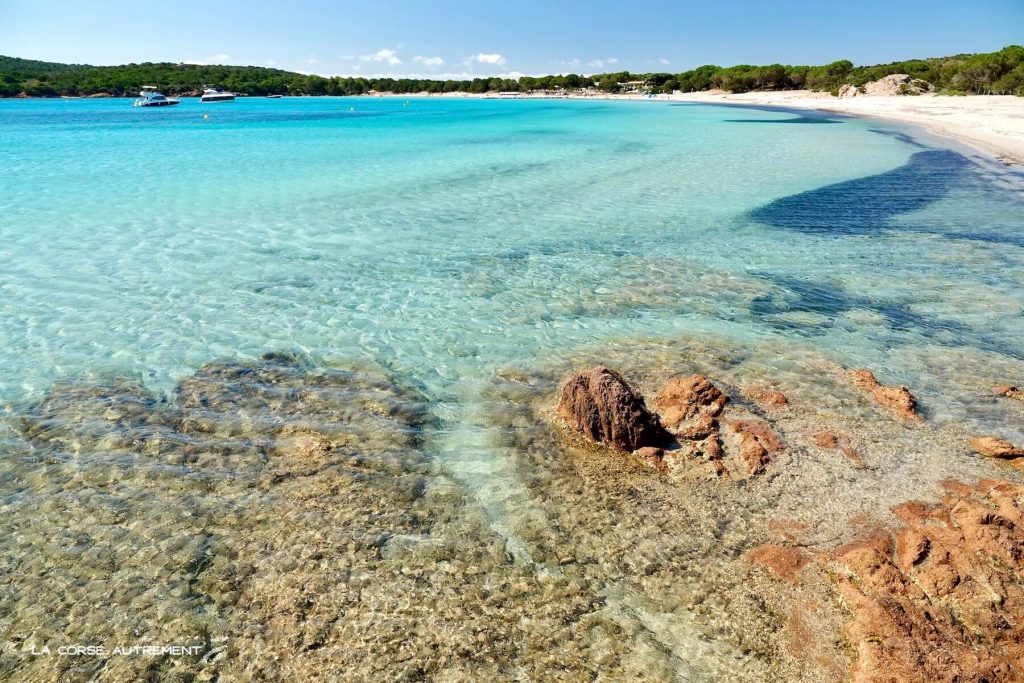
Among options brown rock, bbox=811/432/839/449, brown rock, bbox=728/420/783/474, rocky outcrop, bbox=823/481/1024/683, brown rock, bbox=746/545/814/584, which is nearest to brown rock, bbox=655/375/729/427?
brown rock, bbox=728/420/783/474

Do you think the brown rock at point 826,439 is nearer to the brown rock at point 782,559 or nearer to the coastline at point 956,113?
the brown rock at point 782,559

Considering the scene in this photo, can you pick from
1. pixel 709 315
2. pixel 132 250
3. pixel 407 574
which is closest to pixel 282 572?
pixel 407 574

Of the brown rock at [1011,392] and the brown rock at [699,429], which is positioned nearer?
the brown rock at [699,429]

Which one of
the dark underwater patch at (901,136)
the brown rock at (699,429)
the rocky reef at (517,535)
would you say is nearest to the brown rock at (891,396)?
the rocky reef at (517,535)

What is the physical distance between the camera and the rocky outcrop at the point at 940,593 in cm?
347

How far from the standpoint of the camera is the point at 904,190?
2112cm

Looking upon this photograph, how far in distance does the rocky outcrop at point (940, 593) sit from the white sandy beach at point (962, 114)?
32364 millimetres

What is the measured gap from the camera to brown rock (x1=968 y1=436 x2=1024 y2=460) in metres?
5.61

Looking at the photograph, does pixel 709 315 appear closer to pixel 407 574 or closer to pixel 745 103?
pixel 407 574

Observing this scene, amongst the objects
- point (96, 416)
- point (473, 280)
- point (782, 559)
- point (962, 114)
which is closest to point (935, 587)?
point (782, 559)

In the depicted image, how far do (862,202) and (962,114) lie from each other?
1765 inches

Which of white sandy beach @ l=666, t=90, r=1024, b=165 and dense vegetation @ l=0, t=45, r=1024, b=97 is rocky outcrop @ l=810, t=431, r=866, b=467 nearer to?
white sandy beach @ l=666, t=90, r=1024, b=165

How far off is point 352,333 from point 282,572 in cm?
494

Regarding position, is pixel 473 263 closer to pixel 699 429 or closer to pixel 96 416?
pixel 699 429
